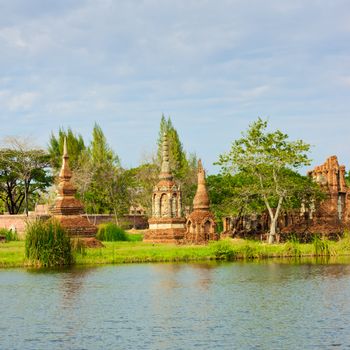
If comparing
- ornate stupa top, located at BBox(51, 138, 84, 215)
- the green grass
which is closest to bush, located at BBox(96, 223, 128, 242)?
the green grass

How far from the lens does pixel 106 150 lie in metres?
75.9

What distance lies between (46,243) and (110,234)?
14.7 meters

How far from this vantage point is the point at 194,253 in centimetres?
3831

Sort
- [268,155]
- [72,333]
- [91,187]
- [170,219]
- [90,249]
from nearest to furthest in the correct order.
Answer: [72,333]
[90,249]
[268,155]
[170,219]
[91,187]

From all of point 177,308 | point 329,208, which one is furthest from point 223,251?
point 177,308

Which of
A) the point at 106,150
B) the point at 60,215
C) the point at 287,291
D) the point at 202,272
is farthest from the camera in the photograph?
the point at 106,150

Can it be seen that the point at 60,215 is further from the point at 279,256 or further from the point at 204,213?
the point at 279,256

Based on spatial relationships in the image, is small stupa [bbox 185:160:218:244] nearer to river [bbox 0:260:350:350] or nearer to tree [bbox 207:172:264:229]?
tree [bbox 207:172:264:229]

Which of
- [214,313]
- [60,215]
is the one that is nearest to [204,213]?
[60,215]

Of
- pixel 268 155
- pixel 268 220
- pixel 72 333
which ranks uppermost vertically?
pixel 268 155

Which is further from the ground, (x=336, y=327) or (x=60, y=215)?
(x=60, y=215)

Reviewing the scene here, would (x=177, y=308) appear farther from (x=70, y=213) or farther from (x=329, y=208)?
(x=329, y=208)

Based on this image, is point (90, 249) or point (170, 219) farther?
point (170, 219)

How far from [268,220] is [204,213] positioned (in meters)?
6.49
